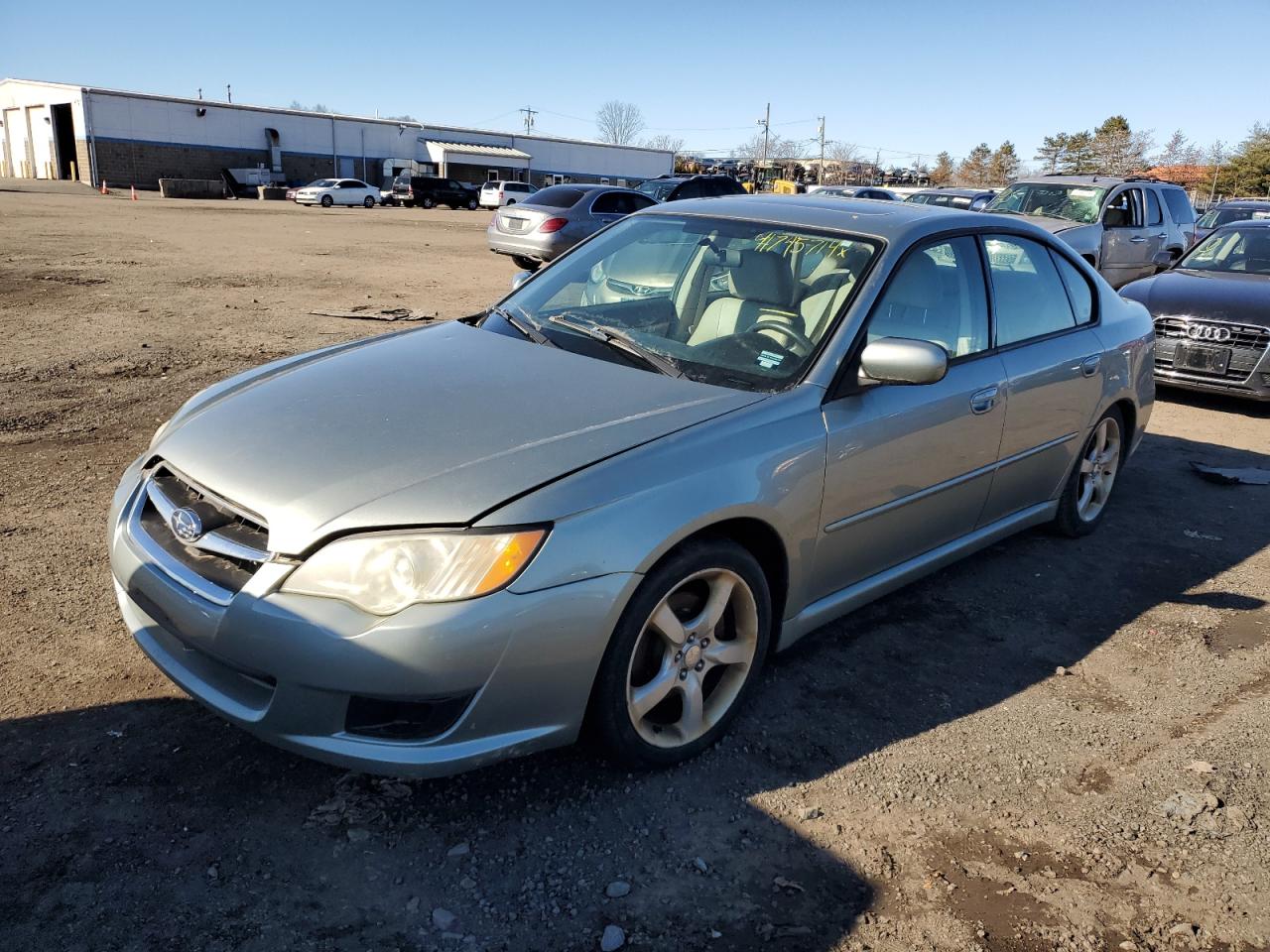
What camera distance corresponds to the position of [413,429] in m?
2.78

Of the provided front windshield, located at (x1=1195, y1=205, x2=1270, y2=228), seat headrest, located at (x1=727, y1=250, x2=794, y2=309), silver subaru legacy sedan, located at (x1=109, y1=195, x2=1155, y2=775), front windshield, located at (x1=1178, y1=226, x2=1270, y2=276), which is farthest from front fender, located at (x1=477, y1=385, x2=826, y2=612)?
front windshield, located at (x1=1195, y1=205, x2=1270, y2=228)

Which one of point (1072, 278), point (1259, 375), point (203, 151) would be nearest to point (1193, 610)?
point (1072, 278)

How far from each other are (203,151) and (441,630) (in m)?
62.8

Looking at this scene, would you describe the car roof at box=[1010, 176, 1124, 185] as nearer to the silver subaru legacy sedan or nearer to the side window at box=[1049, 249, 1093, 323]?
the side window at box=[1049, 249, 1093, 323]

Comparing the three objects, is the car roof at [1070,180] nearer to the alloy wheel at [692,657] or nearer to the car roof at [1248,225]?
the car roof at [1248,225]

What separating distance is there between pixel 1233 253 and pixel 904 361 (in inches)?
326

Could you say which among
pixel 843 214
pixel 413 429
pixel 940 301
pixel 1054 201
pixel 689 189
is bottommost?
pixel 413 429

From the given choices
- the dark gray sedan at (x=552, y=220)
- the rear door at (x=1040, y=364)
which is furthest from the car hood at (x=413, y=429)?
the dark gray sedan at (x=552, y=220)

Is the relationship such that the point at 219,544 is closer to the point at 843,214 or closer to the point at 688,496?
the point at 688,496

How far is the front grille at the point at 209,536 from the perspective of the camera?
2473 mm

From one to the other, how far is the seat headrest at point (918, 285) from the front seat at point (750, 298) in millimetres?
390

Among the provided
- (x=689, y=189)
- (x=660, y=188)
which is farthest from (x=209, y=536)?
(x=660, y=188)

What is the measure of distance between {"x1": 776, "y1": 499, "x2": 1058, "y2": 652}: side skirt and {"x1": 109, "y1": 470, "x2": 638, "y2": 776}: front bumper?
1.01 metres

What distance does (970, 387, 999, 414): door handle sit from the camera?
371 centimetres
